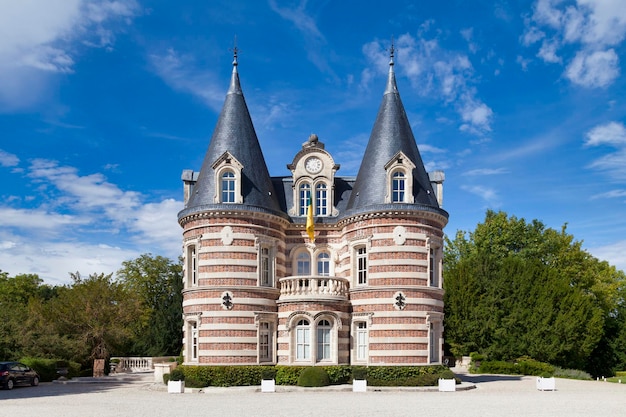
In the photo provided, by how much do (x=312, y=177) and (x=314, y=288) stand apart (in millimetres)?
6180

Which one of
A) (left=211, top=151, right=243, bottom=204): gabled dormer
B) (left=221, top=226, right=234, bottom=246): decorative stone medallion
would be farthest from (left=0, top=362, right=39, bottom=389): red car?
(left=211, top=151, right=243, bottom=204): gabled dormer

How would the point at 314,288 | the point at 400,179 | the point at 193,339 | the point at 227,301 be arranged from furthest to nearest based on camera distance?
the point at 400,179 < the point at 193,339 < the point at 314,288 < the point at 227,301

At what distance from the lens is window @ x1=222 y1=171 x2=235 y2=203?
32.6 m

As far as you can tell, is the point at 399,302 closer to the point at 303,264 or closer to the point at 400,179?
the point at 400,179

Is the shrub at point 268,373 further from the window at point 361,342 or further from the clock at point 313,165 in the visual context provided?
the clock at point 313,165

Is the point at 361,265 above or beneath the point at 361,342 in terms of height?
above

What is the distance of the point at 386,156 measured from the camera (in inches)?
1312

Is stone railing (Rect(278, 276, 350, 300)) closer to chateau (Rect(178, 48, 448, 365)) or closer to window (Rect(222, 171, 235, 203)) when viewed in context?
chateau (Rect(178, 48, 448, 365))

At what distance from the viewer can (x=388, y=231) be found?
105 ft

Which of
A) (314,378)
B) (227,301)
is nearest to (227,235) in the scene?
(227,301)

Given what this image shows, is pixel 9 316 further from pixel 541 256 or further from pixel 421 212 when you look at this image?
pixel 541 256

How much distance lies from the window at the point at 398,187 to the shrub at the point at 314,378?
8768mm

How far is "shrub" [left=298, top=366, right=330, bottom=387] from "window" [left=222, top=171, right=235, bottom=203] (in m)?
8.75

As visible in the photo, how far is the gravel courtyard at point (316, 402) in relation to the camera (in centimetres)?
2014
